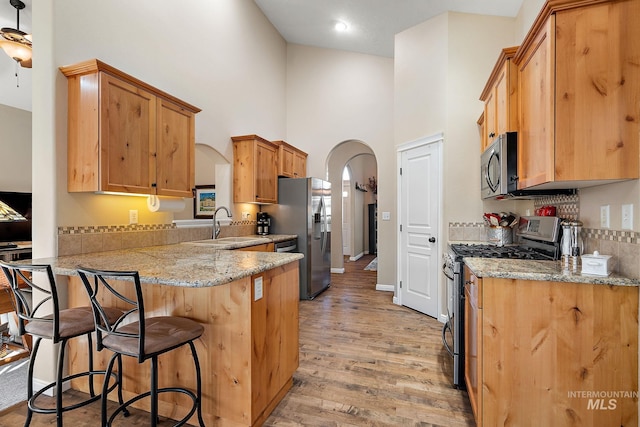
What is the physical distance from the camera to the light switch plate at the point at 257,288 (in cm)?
170

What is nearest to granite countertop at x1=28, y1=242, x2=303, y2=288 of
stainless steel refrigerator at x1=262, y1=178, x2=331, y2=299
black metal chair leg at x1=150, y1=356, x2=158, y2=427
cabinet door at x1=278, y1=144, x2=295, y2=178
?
black metal chair leg at x1=150, y1=356, x2=158, y2=427

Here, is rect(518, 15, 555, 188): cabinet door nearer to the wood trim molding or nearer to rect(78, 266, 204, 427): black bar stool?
the wood trim molding

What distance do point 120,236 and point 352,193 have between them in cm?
659

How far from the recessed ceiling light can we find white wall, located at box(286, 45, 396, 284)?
0.71m

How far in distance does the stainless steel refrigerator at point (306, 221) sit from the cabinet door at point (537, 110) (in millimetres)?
2942

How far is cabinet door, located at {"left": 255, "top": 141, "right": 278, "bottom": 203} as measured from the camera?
4215 mm

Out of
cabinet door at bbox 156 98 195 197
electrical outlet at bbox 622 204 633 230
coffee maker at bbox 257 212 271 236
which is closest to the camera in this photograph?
electrical outlet at bbox 622 204 633 230

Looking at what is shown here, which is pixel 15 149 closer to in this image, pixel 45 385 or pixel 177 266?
pixel 45 385

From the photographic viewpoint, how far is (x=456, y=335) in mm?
2162

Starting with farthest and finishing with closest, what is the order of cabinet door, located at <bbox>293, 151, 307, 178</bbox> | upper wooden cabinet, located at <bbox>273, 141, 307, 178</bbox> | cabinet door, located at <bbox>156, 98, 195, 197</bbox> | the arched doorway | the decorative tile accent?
1. the arched doorway
2. cabinet door, located at <bbox>293, 151, 307, 178</bbox>
3. upper wooden cabinet, located at <bbox>273, 141, 307, 178</bbox>
4. cabinet door, located at <bbox>156, 98, 195, 197</bbox>
5. the decorative tile accent

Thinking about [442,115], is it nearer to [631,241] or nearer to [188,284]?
[631,241]

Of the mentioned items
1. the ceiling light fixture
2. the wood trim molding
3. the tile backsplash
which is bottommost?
the tile backsplash

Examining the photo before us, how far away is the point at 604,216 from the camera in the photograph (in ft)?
5.51

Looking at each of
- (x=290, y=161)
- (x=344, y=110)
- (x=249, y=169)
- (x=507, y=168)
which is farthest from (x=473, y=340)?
(x=344, y=110)
